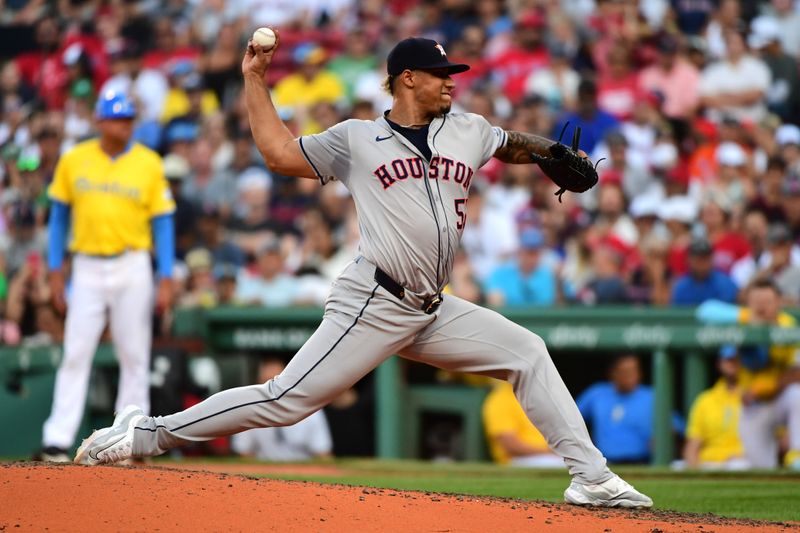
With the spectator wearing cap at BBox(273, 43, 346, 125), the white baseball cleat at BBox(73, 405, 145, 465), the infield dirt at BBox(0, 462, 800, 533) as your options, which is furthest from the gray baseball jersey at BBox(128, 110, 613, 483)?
the spectator wearing cap at BBox(273, 43, 346, 125)

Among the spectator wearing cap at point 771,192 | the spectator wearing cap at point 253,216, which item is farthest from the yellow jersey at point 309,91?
the spectator wearing cap at point 771,192

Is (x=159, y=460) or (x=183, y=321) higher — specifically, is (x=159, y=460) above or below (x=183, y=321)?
below

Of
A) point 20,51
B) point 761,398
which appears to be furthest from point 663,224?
point 20,51

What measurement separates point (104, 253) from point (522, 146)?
3.31 meters

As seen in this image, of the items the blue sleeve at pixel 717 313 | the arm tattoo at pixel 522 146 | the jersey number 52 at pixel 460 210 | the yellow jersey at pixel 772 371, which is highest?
the arm tattoo at pixel 522 146

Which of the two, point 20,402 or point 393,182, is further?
point 20,402

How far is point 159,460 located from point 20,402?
1429 mm

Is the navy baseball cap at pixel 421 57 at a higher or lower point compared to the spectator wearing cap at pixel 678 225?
lower

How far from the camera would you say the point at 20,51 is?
56.0 ft

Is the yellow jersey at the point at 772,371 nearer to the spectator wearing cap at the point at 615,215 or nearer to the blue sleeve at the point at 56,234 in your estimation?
the spectator wearing cap at the point at 615,215

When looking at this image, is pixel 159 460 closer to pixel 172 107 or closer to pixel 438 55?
pixel 438 55

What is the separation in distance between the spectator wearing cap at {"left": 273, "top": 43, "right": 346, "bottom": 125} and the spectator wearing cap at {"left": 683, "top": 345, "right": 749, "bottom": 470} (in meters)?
5.89

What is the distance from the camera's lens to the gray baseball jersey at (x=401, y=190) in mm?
5062

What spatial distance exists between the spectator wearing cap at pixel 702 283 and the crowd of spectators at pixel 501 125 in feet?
0.06
